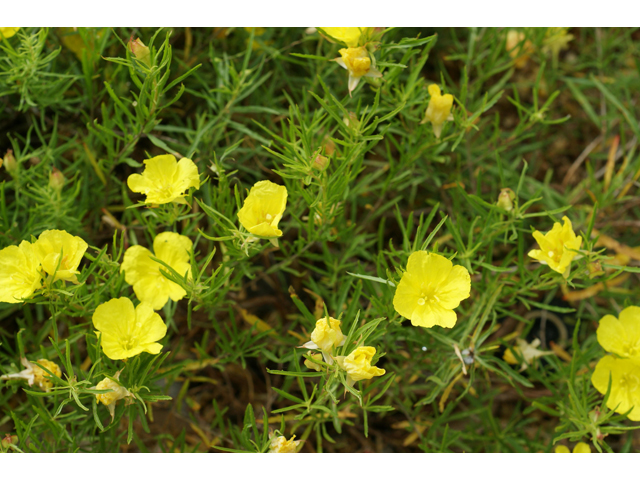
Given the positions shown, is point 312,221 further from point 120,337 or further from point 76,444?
point 76,444

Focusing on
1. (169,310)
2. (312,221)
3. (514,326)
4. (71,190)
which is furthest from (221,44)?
(514,326)

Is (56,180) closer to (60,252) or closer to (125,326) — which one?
(60,252)

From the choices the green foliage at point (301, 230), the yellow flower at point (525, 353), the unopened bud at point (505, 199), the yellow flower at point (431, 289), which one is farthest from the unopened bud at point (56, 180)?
the yellow flower at point (525, 353)

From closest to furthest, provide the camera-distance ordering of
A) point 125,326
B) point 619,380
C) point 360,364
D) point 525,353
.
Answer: point 360,364 < point 125,326 < point 619,380 < point 525,353

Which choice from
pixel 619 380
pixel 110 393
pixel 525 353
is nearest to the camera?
pixel 110 393

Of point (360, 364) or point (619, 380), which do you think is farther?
point (619, 380)

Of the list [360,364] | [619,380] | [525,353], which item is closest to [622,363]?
[619,380]

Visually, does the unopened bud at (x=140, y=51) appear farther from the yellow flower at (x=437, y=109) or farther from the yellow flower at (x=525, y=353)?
the yellow flower at (x=525, y=353)
